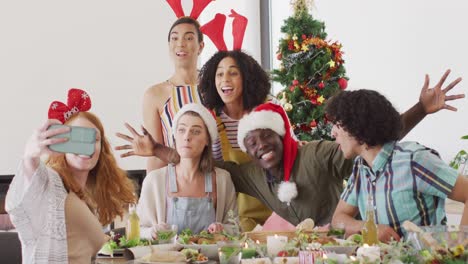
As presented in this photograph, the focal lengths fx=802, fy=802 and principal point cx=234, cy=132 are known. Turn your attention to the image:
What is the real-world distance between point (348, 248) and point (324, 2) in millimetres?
4860

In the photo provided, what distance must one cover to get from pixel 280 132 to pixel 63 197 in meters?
1.54

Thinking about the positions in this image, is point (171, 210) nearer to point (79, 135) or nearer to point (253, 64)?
point (253, 64)

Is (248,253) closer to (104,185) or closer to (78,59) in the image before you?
(104,185)

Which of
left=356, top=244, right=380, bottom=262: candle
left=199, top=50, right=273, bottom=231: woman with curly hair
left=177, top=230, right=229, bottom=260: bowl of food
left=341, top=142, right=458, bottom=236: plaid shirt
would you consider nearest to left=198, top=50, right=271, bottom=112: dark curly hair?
left=199, top=50, right=273, bottom=231: woman with curly hair

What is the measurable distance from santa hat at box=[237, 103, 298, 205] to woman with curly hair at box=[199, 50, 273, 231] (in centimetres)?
25

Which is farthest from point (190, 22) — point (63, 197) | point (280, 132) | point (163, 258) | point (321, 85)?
point (63, 197)

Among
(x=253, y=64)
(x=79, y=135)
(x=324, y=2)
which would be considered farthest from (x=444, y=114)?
(x=79, y=135)

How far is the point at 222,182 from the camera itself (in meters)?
3.65

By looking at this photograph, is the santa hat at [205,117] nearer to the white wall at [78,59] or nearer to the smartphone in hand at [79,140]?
the smartphone in hand at [79,140]

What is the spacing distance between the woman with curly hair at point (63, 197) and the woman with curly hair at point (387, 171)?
0.93 meters

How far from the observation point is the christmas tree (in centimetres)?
584

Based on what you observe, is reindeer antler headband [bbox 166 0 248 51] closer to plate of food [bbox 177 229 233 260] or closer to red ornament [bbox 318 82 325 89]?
red ornament [bbox 318 82 325 89]

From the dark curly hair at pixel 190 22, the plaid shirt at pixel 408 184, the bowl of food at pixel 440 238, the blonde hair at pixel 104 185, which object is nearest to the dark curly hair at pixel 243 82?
the dark curly hair at pixel 190 22

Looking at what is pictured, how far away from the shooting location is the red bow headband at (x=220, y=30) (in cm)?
436
